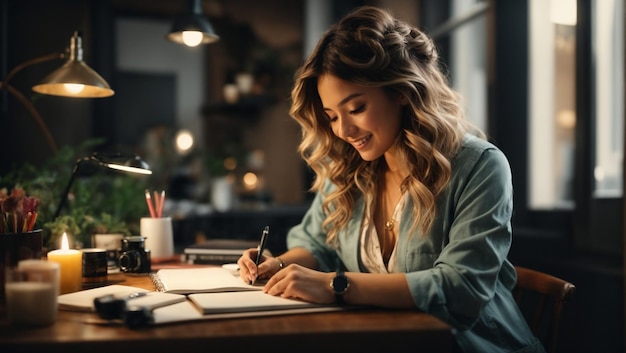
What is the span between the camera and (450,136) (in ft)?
4.97

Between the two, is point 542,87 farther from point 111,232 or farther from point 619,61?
point 111,232

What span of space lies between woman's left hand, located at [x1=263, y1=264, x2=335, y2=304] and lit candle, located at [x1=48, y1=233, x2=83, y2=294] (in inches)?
19.0

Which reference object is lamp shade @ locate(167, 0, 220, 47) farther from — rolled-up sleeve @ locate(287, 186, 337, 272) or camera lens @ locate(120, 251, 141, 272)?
camera lens @ locate(120, 251, 141, 272)

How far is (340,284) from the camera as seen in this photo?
119 cm

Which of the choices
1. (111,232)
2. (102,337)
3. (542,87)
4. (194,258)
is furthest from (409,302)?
(542,87)

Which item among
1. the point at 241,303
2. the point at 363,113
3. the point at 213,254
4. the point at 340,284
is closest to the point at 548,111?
the point at 363,113

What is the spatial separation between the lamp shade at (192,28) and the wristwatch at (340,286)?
1.22 meters

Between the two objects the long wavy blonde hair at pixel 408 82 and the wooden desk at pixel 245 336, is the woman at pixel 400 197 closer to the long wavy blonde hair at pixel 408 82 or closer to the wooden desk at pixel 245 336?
the long wavy blonde hair at pixel 408 82

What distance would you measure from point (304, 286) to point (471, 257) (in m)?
0.36

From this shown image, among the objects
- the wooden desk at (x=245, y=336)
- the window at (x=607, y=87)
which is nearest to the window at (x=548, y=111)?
the window at (x=607, y=87)

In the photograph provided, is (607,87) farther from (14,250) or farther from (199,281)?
(14,250)

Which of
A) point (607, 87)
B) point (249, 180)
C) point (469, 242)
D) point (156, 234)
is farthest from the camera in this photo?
point (249, 180)

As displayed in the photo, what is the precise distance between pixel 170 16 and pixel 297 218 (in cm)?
288

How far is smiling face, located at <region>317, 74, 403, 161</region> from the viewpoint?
150cm
